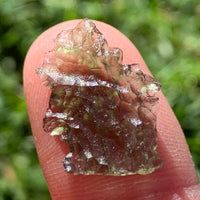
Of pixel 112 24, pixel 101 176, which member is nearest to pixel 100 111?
pixel 101 176

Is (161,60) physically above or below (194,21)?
below

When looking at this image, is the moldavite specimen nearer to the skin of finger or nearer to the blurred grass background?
the skin of finger

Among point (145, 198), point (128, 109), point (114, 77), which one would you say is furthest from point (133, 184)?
point (114, 77)

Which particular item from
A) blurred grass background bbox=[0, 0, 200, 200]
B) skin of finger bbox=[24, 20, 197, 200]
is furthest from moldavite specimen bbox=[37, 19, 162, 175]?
blurred grass background bbox=[0, 0, 200, 200]

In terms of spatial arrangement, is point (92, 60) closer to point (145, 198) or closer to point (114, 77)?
point (114, 77)

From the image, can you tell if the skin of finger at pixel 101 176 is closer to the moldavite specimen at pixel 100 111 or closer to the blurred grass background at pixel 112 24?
the moldavite specimen at pixel 100 111

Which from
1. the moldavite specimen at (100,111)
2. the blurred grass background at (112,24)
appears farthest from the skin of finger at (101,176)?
the blurred grass background at (112,24)
